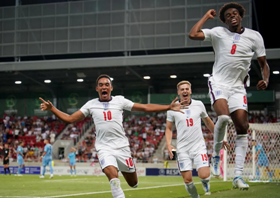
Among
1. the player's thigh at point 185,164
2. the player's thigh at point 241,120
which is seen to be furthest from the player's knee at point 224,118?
the player's thigh at point 185,164

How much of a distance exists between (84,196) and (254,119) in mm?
29806

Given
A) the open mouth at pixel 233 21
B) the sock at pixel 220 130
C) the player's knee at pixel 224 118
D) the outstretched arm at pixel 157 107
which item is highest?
the open mouth at pixel 233 21

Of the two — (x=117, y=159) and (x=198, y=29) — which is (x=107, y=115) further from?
(x=198, y=29)

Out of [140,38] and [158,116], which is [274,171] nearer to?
[140,38]

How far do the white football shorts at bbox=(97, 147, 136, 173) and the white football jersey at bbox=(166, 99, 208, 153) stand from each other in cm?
167

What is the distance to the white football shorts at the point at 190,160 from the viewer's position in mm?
10367

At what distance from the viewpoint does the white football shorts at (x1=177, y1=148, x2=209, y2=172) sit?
10367 mm

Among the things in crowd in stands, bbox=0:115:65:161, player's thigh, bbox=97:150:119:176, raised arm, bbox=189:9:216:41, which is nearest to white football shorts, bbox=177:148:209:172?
player's thigh, bbox=97:150:119:176

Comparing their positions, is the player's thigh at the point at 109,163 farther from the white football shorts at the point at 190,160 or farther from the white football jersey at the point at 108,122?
the white football shorts at the point at 190,160

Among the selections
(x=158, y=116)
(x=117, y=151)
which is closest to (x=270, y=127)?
(x=117, y=151)

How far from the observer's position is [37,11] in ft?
137

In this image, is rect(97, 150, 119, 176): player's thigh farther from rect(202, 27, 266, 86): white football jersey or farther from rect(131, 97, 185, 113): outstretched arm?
rect(202, 27, 266, 86): white football jersey

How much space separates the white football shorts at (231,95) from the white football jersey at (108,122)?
252 cm

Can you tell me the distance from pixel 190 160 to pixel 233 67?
3.87 m
